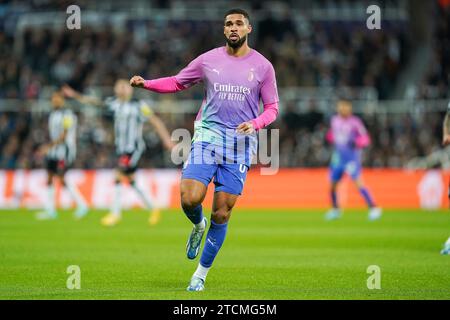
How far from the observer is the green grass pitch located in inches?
372

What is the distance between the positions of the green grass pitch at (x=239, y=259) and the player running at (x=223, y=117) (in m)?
0.82

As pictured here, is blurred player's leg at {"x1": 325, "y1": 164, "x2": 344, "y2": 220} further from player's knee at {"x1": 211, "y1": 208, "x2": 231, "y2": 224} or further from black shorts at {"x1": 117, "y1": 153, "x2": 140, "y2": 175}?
player's knee at {"x1": 211, "y1": 208, "x2": 231, "y2": 224}

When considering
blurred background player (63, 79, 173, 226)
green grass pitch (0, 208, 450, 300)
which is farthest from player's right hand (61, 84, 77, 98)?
green grass pitch (0, 208, 450, 300)

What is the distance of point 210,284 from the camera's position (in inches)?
396

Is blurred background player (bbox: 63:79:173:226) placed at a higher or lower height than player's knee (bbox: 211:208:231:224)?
higher

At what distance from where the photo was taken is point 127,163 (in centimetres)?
1962

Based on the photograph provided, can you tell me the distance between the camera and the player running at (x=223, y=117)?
377 inches

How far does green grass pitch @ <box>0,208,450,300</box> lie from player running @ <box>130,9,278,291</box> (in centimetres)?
82

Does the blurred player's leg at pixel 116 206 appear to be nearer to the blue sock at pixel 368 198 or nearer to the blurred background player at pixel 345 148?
the blurred background player at pixel 345 148

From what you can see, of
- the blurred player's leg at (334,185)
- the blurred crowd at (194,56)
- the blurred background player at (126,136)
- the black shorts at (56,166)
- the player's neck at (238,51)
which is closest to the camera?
the player's neck at (238,51)

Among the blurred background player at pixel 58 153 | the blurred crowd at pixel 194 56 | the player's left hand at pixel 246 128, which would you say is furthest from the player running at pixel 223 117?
the blurred crowd at pixel 194 56

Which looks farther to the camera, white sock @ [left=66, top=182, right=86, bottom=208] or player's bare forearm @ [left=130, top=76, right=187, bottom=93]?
white sock @ [left=66, top=182, right=86, bottom=208]

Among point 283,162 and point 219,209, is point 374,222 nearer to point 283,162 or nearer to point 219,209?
point 283,162

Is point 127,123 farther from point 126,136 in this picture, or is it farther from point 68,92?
point 68,92
